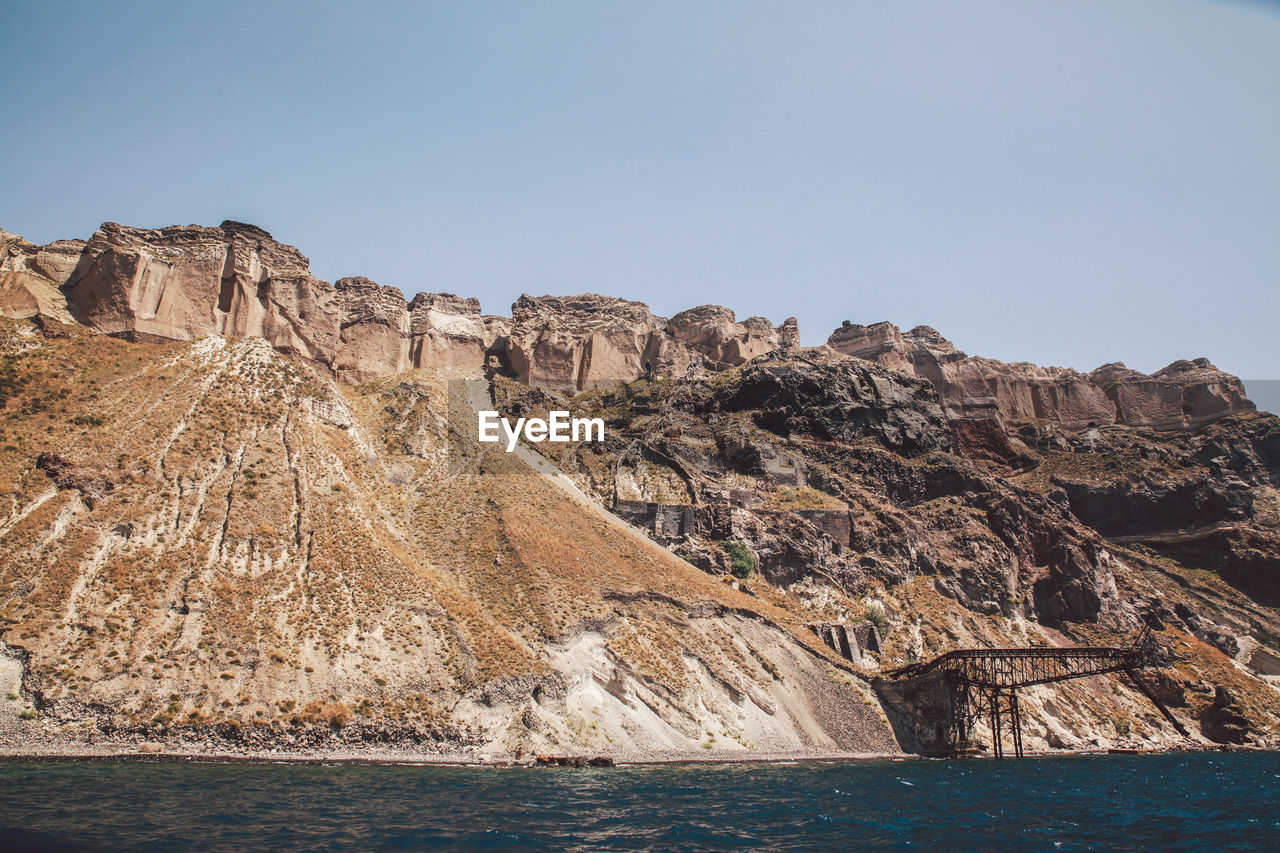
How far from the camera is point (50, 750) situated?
37562 mm

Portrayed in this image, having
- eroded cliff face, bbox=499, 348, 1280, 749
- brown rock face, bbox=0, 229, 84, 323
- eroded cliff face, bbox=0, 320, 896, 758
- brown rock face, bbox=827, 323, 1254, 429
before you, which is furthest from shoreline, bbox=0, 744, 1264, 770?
brown rock face, bbox=827, 323, 1254, 429

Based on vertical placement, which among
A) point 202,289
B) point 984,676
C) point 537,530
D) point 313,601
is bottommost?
point 984,676

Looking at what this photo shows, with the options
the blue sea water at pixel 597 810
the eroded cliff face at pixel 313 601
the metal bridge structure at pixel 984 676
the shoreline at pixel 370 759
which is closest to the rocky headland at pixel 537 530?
the eroded cliff face at pixel 313 601

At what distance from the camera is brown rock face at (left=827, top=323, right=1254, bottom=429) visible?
132m

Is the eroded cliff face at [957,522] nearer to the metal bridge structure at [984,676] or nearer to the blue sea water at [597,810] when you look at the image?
the metal bridge structure at [984,676]

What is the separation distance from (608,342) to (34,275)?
66110mm

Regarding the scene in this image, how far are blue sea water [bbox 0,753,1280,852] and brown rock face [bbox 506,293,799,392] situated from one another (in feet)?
236

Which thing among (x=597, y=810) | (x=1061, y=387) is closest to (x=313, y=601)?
(x=597, y=810)

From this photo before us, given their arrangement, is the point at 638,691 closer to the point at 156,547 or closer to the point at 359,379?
the point at 156,547

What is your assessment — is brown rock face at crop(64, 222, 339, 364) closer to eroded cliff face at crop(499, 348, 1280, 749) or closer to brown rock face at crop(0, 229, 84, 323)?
brown rock face at crop(0, 229, 84, 323)

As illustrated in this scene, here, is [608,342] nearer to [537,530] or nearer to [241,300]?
[241,300]

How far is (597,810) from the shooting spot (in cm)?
3161

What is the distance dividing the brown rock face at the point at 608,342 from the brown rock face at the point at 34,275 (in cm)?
5045

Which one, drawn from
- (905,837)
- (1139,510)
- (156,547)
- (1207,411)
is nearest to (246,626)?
(156,547)
